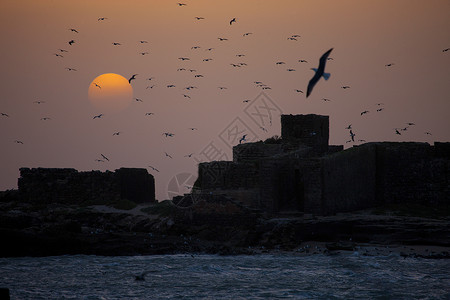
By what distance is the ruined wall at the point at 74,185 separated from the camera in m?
39.7

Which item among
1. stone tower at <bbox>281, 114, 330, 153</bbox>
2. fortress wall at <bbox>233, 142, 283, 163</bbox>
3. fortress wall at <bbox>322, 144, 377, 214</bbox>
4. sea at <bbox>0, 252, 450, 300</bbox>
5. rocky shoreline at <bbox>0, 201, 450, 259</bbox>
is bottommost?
sea at <bbox>0, 252, 450, 300</bbox>

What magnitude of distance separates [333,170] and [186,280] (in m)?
9.75

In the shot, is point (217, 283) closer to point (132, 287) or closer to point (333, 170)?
point (132, 287)

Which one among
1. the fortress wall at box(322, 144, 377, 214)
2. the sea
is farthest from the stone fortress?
the sea

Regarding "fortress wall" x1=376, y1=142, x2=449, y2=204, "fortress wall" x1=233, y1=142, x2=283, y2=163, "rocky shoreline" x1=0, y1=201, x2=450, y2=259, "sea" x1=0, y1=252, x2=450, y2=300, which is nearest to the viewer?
"sea" x1=0, y1=252, x2=450, y2=300

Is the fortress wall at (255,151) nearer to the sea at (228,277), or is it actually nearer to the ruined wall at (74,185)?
the ruined wall at (74,185)

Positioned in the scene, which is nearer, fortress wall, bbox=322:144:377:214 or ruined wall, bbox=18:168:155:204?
fortress wall, bbox=322:144:377:214

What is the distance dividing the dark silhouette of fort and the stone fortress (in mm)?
43

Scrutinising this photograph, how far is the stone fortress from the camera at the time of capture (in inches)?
1244

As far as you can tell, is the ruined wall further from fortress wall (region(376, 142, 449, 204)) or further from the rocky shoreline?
fortress wall (region(376, 142, 449, 204))

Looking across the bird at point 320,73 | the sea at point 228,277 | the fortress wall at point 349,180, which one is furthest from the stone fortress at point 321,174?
the bird at point 320,73

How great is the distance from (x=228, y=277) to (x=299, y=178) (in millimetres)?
9149

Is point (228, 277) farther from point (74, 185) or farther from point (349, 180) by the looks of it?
point (74, 185)

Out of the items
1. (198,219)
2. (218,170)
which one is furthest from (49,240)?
(218,170)
